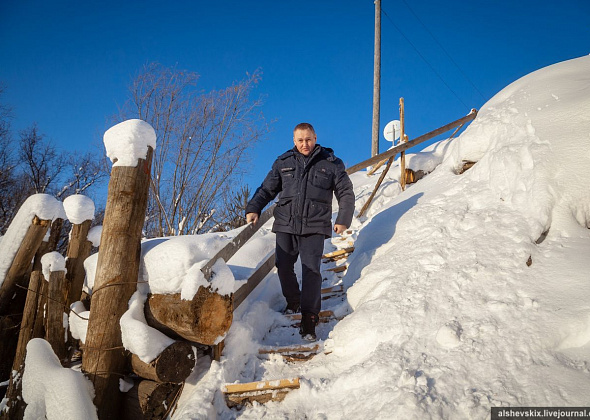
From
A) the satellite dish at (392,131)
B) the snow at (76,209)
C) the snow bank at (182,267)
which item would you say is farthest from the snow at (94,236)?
the satellite dish at (392,131)

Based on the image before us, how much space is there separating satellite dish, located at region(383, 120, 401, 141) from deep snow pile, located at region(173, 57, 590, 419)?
6.65m

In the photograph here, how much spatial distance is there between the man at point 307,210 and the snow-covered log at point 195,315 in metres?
0.87

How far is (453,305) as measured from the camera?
2.30 meters

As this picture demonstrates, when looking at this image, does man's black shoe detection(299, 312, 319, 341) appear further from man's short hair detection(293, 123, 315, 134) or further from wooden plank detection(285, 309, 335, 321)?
man's short hair detection(293, 123, 315, 134)

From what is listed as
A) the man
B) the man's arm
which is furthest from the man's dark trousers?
the man's arm

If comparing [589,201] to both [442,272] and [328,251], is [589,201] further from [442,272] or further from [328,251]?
[328,251]

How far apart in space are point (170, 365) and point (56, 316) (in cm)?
162

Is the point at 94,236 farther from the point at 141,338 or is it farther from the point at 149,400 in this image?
the point at 149,400

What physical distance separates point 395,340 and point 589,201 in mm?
1994

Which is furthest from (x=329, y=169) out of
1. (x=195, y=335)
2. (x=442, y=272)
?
(x=195, y=335)

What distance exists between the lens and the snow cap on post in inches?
98.0

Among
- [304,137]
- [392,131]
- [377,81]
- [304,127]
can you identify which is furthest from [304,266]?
[377,81]

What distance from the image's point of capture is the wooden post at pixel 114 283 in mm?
2277

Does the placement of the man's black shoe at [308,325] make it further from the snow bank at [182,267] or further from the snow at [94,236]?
the snow at [94,236]
